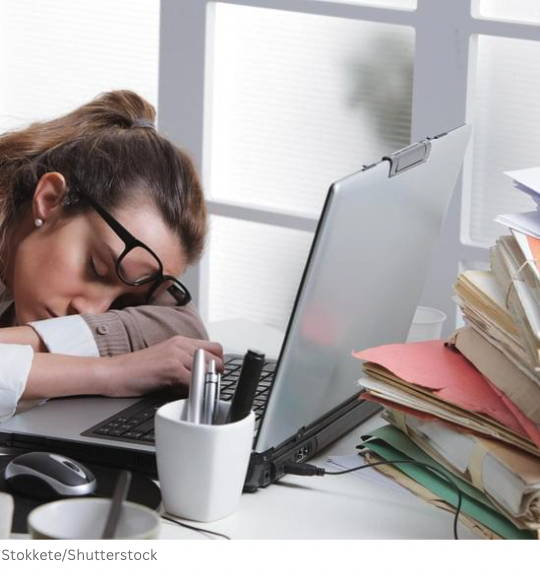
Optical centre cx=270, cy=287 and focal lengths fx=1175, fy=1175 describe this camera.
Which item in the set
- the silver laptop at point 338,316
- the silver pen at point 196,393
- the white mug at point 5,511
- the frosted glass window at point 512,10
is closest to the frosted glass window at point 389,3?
the frosted glass window at point 512,10

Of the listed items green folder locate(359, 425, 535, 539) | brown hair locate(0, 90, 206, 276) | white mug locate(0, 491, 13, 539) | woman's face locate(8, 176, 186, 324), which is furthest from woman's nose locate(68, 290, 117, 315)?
white mug locate(0, 491, 13, 539)

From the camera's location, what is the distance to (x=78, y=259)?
1.38 m

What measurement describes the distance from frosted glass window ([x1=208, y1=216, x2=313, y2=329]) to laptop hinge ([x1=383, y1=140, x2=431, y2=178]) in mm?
895

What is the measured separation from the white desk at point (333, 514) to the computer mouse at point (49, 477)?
0.27ft

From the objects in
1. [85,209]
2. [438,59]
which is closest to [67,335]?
[85,209]

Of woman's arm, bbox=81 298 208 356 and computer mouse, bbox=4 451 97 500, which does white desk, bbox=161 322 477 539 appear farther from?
woman's arm, bbox=81 298 208 356

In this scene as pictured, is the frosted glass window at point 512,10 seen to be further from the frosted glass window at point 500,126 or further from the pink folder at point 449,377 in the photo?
the pink folder at point 449,377

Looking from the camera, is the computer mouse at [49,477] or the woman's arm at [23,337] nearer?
the computer mouse at [49,477]

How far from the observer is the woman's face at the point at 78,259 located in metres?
1.38

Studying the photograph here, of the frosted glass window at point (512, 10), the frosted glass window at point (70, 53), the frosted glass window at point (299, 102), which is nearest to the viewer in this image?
the frosted glass window at point (512, 10)

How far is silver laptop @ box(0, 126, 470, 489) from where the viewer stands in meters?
1.02

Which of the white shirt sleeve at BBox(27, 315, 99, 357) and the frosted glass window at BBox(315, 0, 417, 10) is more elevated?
the frosted glass window at BBox(315, 0, 417, 10)

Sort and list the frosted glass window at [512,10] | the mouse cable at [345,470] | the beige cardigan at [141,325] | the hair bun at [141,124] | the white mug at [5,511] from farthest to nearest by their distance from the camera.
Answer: the frosted glass window at [512,10] → the hair bun at [141,124] → the beige cardigan at [141,325] → the mouse cable at [345,470] → the white mug at [5,511]
